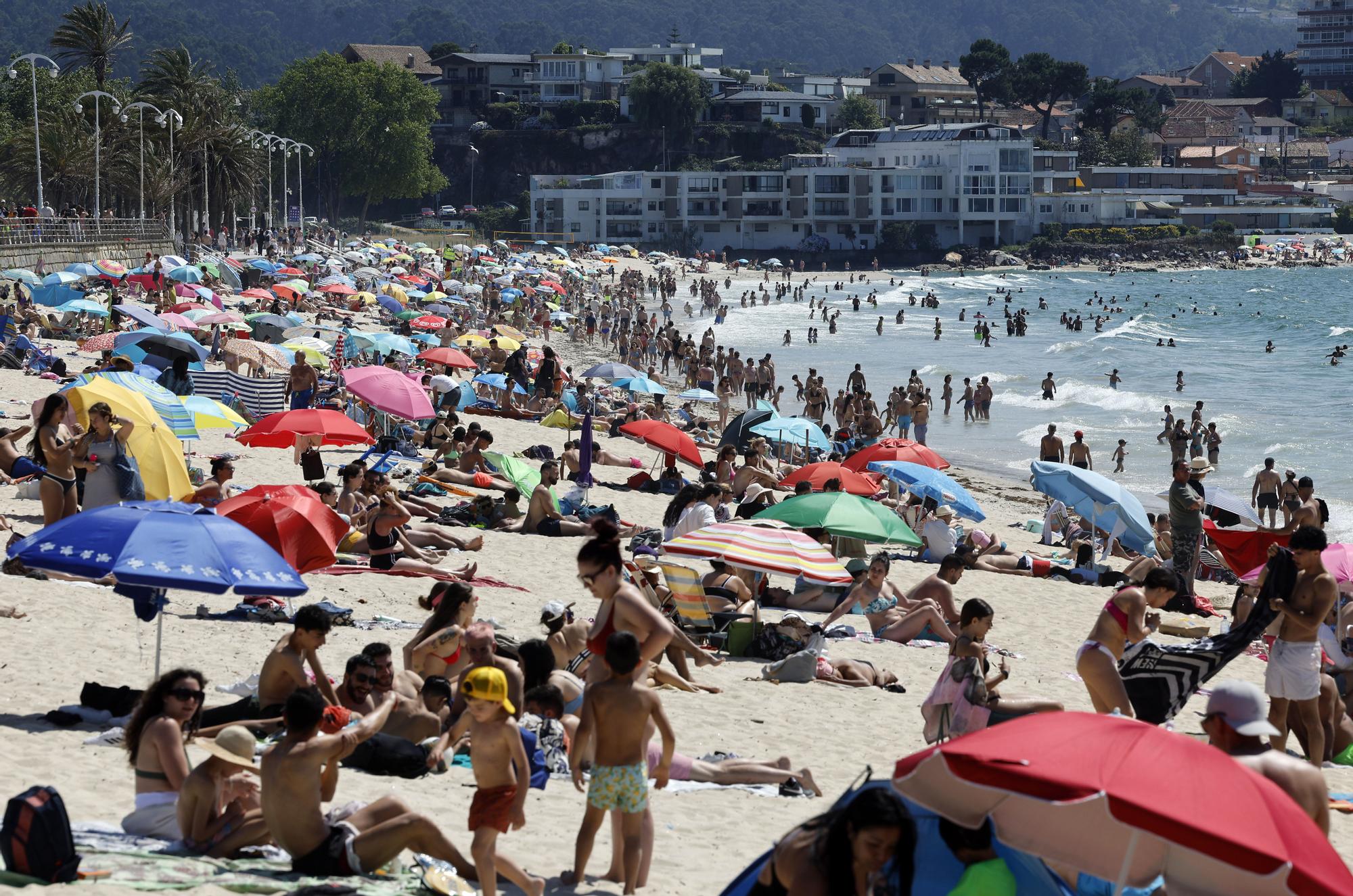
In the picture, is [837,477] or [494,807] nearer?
[494,807]

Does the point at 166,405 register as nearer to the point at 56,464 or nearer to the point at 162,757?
the point at 56,464

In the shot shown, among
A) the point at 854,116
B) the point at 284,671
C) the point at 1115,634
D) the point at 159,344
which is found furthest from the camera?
the point at 854,116

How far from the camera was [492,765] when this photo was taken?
197 inches

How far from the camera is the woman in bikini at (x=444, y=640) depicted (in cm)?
729

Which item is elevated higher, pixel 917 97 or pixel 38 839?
pixel 917 97

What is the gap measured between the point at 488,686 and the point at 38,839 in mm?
1450

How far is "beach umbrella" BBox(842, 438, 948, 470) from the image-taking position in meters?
15.2

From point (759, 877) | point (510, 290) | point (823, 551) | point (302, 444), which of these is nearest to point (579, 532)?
point (302, 444)

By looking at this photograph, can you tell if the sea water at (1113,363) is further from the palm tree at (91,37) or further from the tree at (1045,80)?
the tree at (1045,80)

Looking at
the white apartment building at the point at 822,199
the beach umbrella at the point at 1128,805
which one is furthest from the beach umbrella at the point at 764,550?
the white apartment building at the point at 822,199

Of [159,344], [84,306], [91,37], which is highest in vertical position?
[91,37]

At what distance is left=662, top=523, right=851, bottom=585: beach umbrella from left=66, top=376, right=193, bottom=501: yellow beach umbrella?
10.8ft

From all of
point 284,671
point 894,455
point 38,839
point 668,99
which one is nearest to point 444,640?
point 284,671

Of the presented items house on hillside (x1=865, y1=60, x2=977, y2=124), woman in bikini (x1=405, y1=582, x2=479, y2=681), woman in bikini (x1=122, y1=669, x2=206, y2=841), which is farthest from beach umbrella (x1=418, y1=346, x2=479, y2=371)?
house on hillside (x1=865, y1=60, x2=977, y2=124)
